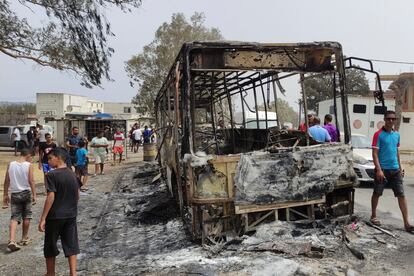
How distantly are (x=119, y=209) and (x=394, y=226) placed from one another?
531 cm

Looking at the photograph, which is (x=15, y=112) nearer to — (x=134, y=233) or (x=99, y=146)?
(x=99, y=146)

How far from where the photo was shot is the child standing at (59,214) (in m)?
4.96

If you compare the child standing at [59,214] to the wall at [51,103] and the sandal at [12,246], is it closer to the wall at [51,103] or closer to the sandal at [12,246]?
the sandal at [12,246]

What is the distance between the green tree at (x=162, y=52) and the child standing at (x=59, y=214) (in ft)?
74.4

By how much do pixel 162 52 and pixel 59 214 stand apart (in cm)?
2385

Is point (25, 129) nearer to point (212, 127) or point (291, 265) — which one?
point (212, 127)

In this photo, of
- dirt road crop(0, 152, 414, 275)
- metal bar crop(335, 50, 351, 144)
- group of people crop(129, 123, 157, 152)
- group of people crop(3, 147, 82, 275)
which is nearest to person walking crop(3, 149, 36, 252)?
dirt road crop(0, 152, 414, 275)

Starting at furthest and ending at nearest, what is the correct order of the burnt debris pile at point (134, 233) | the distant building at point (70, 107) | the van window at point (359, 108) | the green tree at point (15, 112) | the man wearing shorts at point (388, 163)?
1. the green tree at point (15, 112)
2. the distant building at point (70, 107)
3. the van window at point (359, 108)
4. the man wearing shorts at point (388, 163)
5. the burnt debris pile at point (134, 233)

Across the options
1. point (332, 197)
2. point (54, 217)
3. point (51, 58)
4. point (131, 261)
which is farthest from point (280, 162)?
point (51, 58)

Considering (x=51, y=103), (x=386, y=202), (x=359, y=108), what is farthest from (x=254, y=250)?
(x=51, y=103)

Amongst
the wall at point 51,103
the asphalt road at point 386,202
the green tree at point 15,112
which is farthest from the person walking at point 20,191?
the wall at point 51,103

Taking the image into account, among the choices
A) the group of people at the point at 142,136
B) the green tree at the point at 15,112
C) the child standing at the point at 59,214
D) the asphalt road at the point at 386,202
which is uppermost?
the green tree at the point at 15,112

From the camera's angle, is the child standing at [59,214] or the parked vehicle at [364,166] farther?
the parked vehicle at [364,166]

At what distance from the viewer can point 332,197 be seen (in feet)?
22.0
